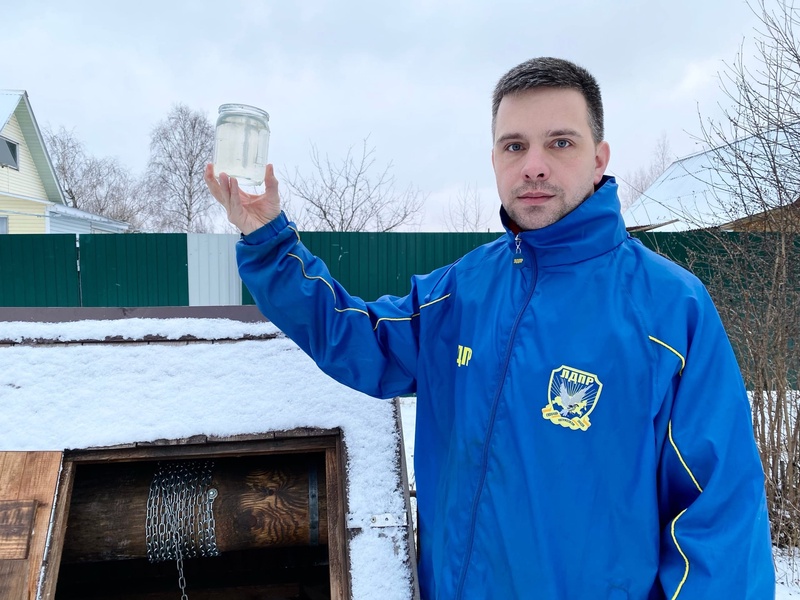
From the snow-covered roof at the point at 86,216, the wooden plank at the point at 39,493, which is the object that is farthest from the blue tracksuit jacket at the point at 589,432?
the snow-covered roof at the point at 86,216

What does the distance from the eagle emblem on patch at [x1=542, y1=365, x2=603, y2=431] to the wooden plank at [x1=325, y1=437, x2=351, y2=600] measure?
68 centimetres

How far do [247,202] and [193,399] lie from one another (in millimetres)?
685

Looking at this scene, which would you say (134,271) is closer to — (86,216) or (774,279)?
(774,279)

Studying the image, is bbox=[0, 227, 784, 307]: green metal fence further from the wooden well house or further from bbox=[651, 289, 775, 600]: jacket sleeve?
bbox=[651, 289, 775, 600]: jacket sleeve

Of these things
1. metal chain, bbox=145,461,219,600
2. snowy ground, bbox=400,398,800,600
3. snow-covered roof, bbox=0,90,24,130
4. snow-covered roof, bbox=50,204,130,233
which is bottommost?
snowy ground, bbox=400,398,800,600

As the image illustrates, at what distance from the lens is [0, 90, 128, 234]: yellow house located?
49.0 ft

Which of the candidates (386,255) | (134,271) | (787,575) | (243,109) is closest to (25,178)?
(134,271)

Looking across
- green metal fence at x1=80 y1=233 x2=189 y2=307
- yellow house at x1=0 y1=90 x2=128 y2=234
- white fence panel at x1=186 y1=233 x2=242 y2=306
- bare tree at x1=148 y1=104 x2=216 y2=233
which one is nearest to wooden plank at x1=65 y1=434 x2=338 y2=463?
white fence panel at x1=186 y1=233 x2=242 y2=306

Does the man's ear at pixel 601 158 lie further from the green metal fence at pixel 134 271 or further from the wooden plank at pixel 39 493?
the green metal fence at pixel 134 271

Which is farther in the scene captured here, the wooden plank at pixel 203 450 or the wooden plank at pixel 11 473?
the wooden plank at pixel 203 450

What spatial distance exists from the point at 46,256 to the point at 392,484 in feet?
27.7

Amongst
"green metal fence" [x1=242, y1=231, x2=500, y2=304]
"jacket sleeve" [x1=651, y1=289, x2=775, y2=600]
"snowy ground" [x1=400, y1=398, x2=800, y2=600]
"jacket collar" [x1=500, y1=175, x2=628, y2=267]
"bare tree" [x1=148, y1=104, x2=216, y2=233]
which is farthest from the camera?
"bare tree" [x1=148, y1=104, x2=216, y2=233]

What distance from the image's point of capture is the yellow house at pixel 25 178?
49.0 ft

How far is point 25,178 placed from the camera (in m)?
16.1
